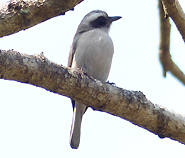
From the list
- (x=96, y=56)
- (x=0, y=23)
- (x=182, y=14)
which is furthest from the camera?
(x=96, y=56)

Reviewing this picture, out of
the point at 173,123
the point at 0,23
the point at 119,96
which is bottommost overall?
the point at 173,123

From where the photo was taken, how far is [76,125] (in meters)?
5.86

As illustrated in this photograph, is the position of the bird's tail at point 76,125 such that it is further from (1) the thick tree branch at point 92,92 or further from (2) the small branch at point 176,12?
(2) the small branch at point 176,12

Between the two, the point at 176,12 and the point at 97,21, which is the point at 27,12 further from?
the point at 97,21

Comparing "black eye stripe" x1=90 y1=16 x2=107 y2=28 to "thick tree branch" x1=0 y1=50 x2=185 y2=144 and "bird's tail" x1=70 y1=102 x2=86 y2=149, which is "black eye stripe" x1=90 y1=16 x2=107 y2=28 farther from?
"thick tree branch" x1=0 y1=50 x2=185 y2=144

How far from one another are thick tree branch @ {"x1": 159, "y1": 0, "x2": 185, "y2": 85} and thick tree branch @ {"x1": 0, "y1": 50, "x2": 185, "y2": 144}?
129 cm

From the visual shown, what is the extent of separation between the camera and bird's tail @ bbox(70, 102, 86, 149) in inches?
226

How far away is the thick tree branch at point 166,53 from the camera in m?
5.02

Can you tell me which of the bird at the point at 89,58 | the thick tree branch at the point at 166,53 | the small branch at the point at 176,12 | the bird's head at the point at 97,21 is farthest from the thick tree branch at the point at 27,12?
the bird's head at the point at 97,21

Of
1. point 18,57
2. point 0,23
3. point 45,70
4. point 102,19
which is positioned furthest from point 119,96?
point 102,19

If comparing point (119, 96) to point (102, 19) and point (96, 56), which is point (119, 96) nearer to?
point (96, 56)

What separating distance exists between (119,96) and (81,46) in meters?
1.95

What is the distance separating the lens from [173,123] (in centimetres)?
411

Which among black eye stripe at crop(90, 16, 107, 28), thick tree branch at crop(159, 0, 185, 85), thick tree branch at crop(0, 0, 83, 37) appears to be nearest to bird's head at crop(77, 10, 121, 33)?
black eye stripe at crop(90, 16, 107, 28)
